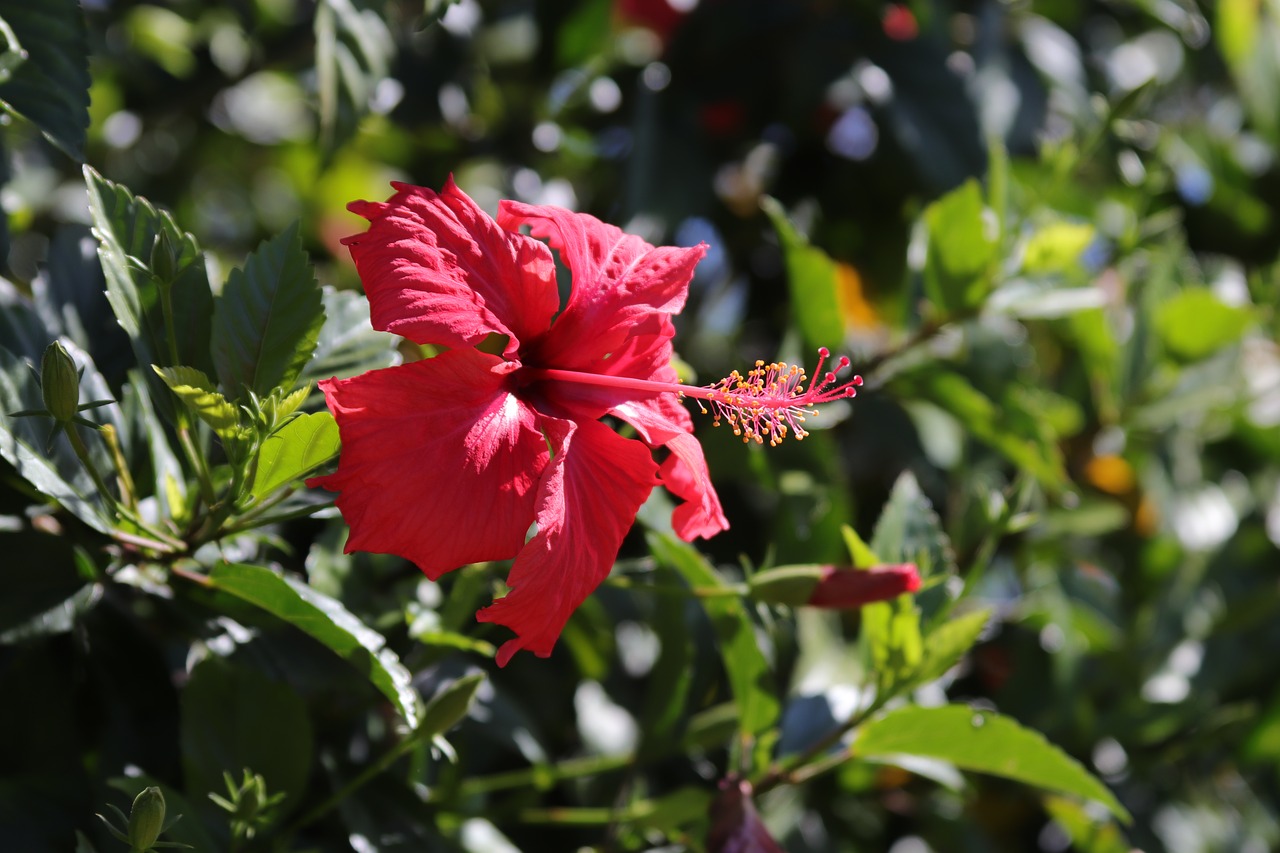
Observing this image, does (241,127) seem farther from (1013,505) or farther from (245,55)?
(1013,505)

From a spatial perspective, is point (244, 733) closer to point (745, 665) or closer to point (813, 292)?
point (745, 665)

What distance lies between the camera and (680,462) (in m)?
0.90

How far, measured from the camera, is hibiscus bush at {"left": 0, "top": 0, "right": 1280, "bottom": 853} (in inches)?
32.4

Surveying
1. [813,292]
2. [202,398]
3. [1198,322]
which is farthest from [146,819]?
[1198,322]

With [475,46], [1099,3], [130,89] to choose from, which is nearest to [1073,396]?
[1099,3]

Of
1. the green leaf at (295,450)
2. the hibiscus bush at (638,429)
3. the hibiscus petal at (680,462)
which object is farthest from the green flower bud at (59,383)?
the hibiscus petal at (680,462)

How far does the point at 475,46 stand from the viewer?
178cm

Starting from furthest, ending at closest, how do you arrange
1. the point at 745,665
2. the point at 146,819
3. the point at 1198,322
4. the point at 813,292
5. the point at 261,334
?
the point at 1198,322, the point at 813,292, the point at 745,665, the point at 261,334, the point at 146,819

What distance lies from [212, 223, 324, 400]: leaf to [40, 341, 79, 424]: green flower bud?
0.10 metres

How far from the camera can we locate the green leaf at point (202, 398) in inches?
29.2

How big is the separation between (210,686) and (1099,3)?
1.76 m

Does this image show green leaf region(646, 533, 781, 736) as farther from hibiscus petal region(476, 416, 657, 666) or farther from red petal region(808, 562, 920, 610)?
hibiscus petal region(476, 416, 657, 666)

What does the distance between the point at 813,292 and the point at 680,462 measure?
17.6 inches

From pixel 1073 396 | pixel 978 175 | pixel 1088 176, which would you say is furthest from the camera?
pixel 1088 176
